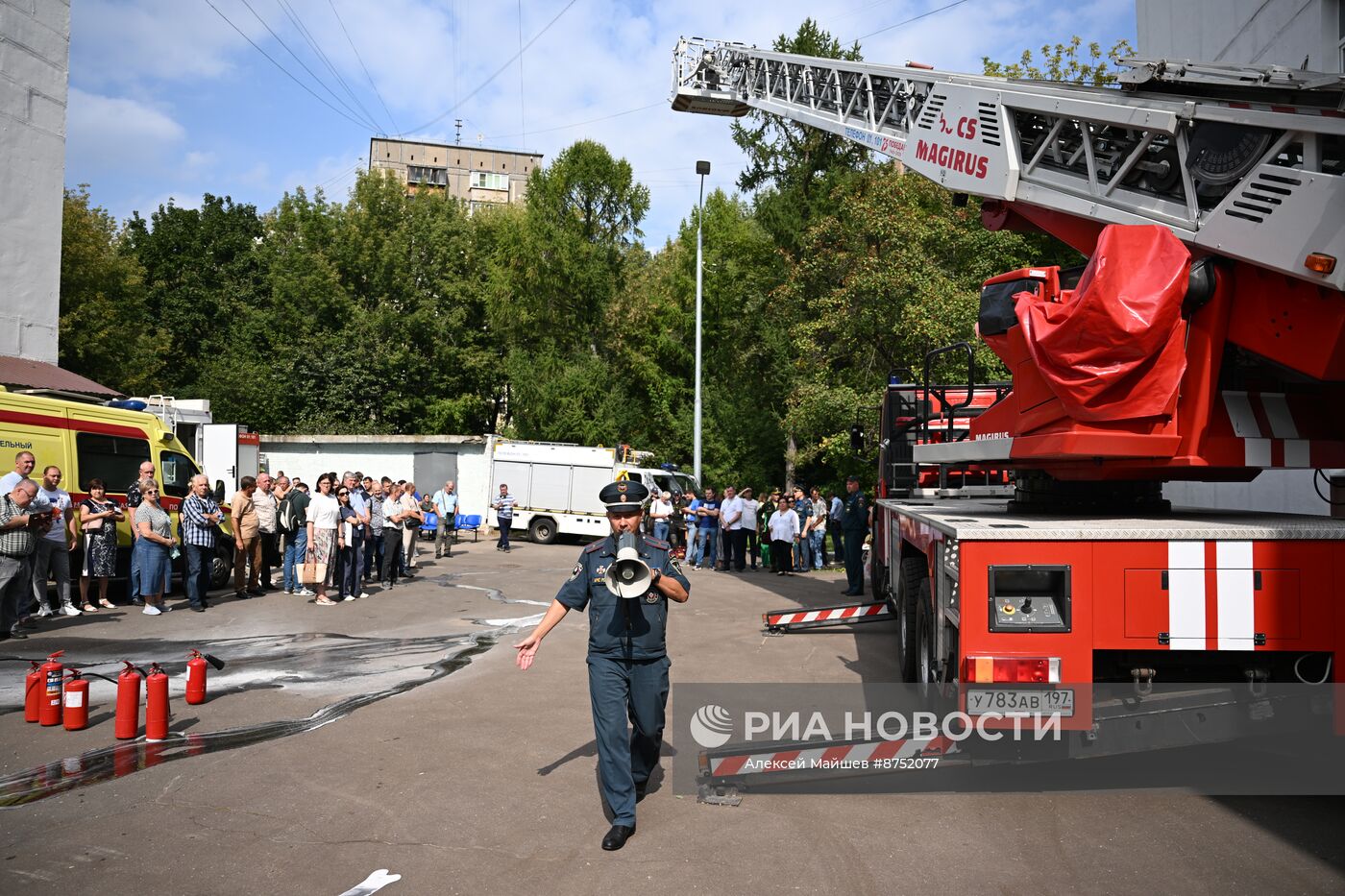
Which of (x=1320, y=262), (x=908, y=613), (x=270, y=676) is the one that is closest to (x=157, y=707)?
(x=270, y=676)

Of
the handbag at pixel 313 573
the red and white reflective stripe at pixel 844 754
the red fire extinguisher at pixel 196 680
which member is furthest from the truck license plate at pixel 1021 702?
the handbag at pixel 313 573

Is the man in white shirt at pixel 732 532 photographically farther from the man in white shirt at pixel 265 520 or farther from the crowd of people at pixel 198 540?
the man in white shirt at pixel 265 520

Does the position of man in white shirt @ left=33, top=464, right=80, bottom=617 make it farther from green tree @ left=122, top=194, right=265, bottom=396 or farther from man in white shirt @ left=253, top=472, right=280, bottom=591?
green tree @ left=122, top=194, right=265, bottom=396

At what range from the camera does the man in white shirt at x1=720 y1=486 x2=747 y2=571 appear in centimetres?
2120

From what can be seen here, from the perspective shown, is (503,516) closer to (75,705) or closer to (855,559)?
(855,559)

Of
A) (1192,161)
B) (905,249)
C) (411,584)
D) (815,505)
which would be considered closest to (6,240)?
(411,584)

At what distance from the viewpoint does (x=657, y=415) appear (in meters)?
40.4

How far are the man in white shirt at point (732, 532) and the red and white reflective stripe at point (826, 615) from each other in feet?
30.3

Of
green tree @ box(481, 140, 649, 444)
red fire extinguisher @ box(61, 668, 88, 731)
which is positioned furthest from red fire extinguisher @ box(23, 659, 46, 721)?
green tree @ box(481, 140, 649, 444)

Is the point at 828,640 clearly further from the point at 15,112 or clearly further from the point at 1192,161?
the point at 15,112

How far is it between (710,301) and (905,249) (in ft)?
57.8

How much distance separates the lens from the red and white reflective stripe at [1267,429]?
6.07 m

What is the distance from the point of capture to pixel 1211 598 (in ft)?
17.5

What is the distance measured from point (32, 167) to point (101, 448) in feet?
26.6
